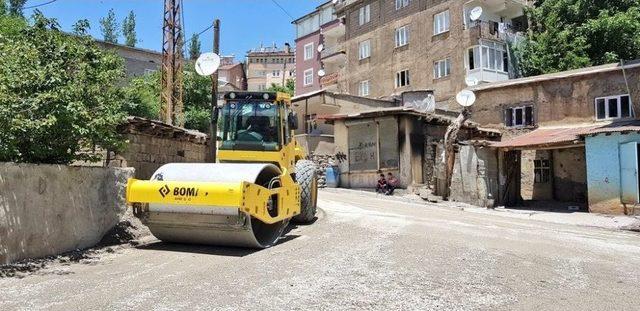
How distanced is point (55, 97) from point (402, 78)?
108ft

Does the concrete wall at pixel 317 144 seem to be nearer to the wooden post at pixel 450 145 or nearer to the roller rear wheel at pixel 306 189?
the wooden post at pixel 450 145

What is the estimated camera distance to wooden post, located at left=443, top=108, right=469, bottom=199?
879 inches

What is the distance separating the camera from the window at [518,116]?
2686 cm

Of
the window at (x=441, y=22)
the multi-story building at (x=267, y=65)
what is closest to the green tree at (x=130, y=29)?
the multi-story building at (x=267, y=65)

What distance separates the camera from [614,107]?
23.8 meters

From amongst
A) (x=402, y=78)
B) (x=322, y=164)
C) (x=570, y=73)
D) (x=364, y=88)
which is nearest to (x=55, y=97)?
(x=322, y=164)

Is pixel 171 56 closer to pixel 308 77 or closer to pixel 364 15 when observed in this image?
pixel 364 15

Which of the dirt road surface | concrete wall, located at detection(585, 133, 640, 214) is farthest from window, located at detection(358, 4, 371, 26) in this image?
the dirt road surface

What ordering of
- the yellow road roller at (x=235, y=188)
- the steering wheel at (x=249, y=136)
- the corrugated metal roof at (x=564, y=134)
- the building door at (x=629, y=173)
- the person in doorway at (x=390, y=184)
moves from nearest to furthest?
1. the yellow road roller at (x=235, y=188)
2. the steering wheel at (x=249, y=136)
3. the building door at (x=629, y=173)
4. the corrugated metal roof at (x=564, y=134)
5. the person in doorway at (x=390, y=184)

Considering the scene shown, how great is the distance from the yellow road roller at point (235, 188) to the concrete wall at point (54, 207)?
1.13m

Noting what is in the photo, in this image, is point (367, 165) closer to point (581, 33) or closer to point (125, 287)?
point (581, 33)

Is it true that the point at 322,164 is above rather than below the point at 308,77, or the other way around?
below

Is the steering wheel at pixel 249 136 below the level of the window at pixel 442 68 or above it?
below

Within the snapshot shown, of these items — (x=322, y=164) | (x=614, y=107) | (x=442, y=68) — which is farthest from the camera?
(x=442, y=68)
